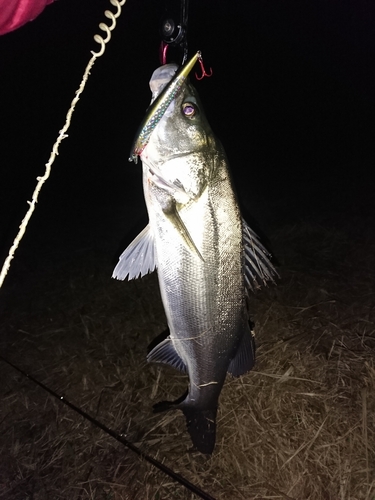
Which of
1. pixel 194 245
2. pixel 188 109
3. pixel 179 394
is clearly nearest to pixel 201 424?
pixel 179 394

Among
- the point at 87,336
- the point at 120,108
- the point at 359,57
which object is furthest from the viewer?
the point at 359,57

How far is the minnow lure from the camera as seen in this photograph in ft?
4.28

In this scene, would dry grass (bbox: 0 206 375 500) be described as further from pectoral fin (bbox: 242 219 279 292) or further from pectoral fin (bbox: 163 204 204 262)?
pectoral fin (bbox: 163 204 204 262)

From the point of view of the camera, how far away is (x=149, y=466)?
2.57 meters

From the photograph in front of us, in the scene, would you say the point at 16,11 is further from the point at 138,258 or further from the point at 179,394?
the point at 179,394

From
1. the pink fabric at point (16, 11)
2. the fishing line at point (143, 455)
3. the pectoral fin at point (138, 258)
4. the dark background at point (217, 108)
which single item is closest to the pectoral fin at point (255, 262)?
the pectoral fin at point (138, 258)

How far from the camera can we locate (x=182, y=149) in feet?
5.09

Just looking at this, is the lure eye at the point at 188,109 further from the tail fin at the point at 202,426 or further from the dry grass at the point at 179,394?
the dry grass at the point at 179,394

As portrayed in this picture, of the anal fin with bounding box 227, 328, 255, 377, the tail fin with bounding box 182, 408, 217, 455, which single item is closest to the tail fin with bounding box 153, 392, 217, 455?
the tail fin with bounding box 182, 408, 217, 455

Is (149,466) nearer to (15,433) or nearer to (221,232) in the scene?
(15,433)

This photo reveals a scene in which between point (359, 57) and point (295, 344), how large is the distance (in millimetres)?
20806

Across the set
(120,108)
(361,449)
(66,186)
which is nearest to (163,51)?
(361,449)

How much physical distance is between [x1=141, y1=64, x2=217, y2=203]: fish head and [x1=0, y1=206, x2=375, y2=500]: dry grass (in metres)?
2.03

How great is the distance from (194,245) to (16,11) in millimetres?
1102
